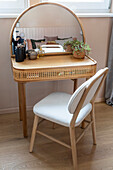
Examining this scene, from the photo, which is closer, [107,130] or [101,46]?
[107,130]

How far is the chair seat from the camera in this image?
4.93 feet

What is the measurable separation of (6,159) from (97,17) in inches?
65.4

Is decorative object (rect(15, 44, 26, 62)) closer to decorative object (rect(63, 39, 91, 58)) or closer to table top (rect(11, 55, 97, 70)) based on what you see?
table top (rect(11, 55, 97, 70))

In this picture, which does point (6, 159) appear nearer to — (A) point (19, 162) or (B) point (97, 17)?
(A) point (19, 162)

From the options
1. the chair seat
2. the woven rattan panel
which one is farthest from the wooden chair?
the woven rattan panel

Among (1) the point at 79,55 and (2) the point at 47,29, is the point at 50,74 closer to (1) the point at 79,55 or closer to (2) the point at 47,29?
(1) the point at 79,55

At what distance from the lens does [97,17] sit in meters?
2.22

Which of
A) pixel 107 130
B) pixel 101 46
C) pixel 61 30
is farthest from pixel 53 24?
pixel 107 130

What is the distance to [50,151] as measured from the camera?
1.80m

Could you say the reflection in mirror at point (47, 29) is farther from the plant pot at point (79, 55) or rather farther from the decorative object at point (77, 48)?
the plant pot at point (79, 55)

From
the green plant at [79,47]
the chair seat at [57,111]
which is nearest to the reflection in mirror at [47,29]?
the green plant at [79,47]

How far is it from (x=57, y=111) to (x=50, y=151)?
0.43 meters

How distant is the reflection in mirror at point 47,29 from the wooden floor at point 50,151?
82cm

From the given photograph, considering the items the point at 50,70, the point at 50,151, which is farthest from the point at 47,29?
the point at 50,151
